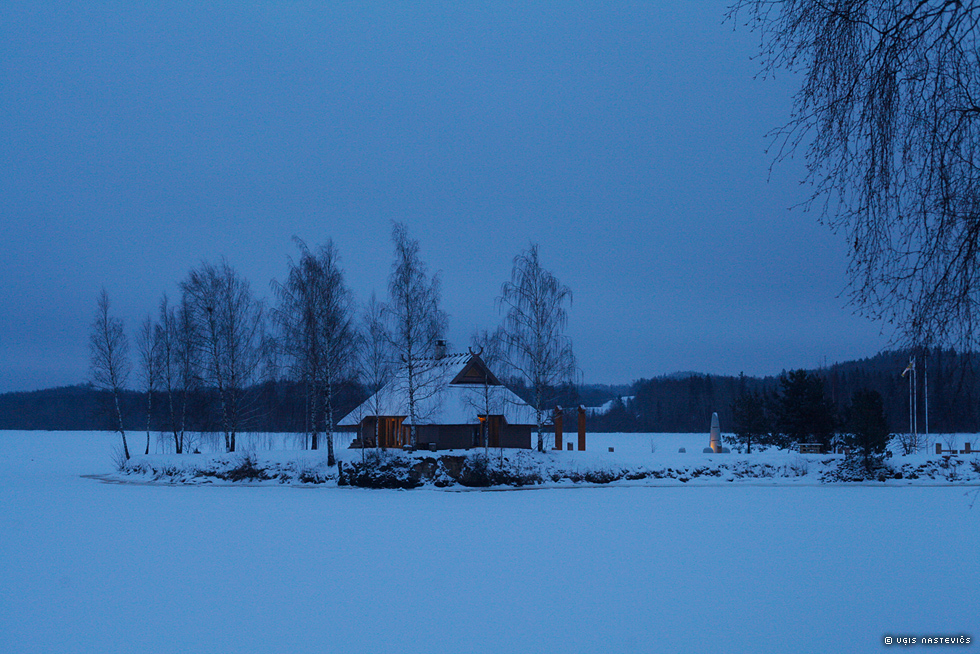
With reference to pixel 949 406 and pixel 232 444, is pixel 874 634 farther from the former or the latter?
pixel 232 444

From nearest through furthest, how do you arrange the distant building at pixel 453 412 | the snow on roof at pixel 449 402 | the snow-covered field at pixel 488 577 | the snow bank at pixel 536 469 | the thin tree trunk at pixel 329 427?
the snow-covered field at pixel 488 577, the snow bank at pixel 536 469, the thin tree trunk at pixel 329 427, the snow on roof at pixel 449 402, the distant building at pixel 453 412

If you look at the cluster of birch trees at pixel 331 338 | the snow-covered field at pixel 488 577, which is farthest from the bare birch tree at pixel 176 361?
the snow-covered field at pixel 488 577

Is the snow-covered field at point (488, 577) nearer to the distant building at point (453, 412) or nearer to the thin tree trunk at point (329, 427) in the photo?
the thin tree trunk at point (329, 427)

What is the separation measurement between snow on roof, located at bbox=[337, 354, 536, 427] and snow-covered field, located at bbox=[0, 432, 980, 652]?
12.3 m

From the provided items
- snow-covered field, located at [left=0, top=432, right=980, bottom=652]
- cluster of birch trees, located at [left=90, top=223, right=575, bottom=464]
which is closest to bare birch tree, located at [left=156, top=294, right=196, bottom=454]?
cluster of birch trees, located at [left=90, top=223, right=575, bottom=464]

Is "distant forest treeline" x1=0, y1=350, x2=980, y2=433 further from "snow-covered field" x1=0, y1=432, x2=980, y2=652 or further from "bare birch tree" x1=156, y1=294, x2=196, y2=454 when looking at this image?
"snow-covered field" x1=0, y1=432, x2=980, y2=652

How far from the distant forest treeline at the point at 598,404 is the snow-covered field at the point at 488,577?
1326cm

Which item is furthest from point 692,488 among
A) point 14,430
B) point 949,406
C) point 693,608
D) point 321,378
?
point 14,430

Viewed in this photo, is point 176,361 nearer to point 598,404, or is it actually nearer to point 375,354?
point 375,354

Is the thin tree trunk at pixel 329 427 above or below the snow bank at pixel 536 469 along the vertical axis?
above

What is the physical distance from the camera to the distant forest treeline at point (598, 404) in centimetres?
3606

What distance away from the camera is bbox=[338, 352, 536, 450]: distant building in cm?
3212

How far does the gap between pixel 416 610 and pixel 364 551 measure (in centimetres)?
426

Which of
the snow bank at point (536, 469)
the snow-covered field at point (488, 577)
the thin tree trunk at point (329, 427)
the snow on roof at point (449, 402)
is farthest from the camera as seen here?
the snow on roof at point (449, 402)
